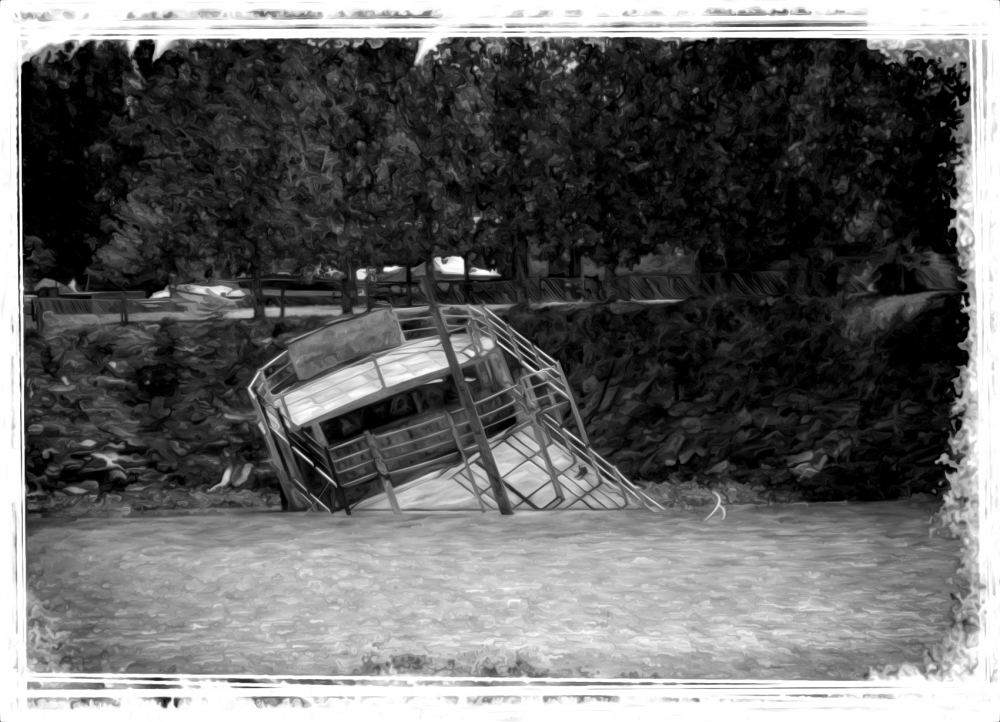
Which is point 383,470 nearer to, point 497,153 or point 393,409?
point 393,409

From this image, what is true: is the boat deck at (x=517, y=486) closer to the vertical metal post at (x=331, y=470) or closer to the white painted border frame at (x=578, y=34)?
the vertical metal post at (x=331, y=470)

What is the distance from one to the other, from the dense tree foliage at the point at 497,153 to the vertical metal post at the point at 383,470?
121 cm

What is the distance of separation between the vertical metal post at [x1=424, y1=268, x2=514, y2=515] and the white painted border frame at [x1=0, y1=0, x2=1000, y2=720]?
1.86 meters

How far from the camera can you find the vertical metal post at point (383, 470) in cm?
620

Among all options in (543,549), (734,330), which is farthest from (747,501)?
(543,549)

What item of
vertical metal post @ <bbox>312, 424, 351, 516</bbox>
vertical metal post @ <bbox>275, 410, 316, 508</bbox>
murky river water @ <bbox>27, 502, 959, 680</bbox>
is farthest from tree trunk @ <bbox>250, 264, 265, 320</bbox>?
murky river water @ <bbox>27, 502, 959, 680</bbox>

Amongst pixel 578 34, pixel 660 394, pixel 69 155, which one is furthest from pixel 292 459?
pixel 578 34

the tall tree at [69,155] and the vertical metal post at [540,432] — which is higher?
the tall tree at [69,155]

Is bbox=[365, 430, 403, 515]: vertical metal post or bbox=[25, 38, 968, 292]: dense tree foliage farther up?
bbox=[25, 38, 968, 292]: dense tree foliage

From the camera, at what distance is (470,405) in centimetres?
639

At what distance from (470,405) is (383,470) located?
728 millimetres

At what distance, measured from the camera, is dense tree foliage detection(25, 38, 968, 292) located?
5.86 meters

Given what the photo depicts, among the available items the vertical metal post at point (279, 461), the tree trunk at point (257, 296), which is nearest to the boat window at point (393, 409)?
the vertical metal post at point (279, 461)

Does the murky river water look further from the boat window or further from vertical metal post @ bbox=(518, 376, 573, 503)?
the boat window
